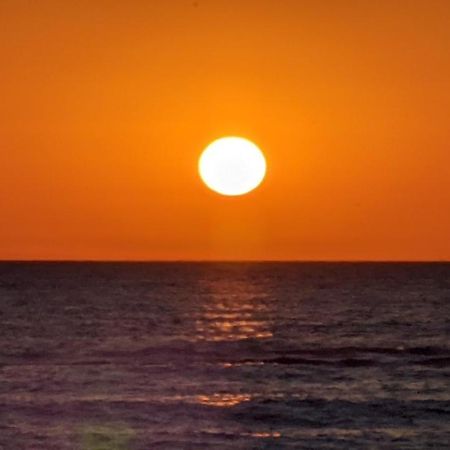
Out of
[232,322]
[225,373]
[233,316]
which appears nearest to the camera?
[225,373]

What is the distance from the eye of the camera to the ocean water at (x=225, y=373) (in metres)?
22.4

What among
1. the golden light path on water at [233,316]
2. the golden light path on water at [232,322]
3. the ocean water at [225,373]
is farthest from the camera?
the golden light path on water at [233,316]

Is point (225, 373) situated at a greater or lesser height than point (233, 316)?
lesser

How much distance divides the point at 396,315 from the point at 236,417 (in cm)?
3157

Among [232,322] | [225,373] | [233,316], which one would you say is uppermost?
[233,316]

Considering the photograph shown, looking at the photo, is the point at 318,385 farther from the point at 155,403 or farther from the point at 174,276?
the point at 174,276

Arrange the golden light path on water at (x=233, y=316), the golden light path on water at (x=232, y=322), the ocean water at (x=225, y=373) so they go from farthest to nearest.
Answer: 1. the golden light path on water at (x=233, y=316)
2. the golden light path on water at (x=232, y=322)
3. the ocean water at (x=225, y=373)

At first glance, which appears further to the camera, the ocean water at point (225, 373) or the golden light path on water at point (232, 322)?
the golden light path on water at point (232, 322)

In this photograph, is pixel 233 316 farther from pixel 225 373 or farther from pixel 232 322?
pixel 225 373

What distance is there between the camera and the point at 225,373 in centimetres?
3216

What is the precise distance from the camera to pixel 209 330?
4712cm

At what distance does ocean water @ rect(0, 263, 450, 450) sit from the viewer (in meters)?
22.4

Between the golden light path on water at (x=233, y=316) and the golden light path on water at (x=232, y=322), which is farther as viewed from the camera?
the golden light path on water at (x=233, y=316)

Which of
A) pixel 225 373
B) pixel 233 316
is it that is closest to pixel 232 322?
pixel 233 316
